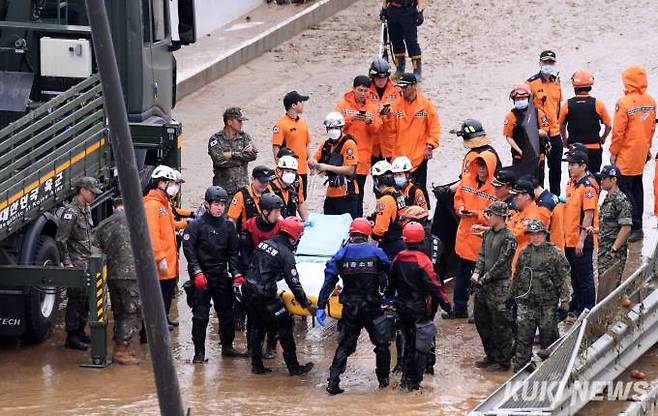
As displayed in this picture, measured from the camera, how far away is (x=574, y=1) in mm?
25703

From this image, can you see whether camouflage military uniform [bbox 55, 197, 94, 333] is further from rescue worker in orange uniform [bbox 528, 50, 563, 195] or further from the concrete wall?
the concrete wall

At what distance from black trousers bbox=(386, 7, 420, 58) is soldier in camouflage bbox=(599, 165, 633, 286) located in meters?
7.57

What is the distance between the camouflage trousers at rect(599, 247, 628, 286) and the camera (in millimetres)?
14727

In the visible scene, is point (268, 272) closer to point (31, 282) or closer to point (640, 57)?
point (31, 282)

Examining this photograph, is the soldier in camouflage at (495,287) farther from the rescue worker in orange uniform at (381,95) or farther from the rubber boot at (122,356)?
the rescue worker in orange uniform at (381,95)

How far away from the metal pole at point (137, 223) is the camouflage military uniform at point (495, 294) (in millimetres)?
3825

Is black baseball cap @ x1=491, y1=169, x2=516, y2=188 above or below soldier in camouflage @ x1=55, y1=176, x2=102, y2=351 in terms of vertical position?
above

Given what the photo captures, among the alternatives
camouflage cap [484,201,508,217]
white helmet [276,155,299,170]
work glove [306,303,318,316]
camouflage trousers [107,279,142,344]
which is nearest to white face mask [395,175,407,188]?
white helmet [276,155,299,170]

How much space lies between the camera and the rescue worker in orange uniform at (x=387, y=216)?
46.5 ft

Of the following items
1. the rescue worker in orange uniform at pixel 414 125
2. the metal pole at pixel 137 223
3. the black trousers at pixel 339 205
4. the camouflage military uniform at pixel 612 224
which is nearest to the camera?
the metal pole at pixel 137 223

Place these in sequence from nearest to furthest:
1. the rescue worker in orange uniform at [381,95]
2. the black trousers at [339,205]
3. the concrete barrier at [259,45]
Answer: the black trousers at [339,205], the rescue worker in orange uniform at [381,95], the concrete barrier at [259,45]

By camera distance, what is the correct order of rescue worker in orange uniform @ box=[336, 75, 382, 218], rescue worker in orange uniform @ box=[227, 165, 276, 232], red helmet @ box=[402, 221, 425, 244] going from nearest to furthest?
1. red helmet @ box=[402, 221, 425, 244]
2. rescue worker in orange uniform @ box=[227, 165, 276, 232]
3. rescue worker in orange uniform @ box=[336, 75, 382, 218]

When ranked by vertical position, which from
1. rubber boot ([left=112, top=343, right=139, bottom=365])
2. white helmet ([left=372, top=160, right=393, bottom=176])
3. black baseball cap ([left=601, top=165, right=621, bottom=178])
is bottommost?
rubber boot ([left=112, top=343, right=139, bottom=365])

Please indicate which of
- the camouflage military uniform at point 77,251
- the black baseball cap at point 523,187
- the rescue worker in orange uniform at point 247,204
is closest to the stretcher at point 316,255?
the rescue worker in orange uniform at point 247,204
